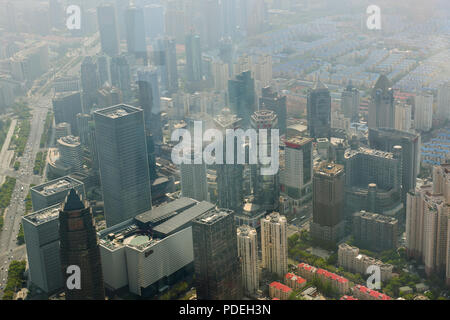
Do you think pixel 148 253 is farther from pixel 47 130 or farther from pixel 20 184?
pixel 47 130

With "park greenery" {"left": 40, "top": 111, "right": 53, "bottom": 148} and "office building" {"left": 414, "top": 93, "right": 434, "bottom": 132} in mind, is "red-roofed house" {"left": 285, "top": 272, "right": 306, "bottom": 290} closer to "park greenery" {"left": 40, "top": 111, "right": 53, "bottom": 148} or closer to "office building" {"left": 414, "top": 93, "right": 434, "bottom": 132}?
"office building" {"left": 414, "top": 93, "right": 434, "bottom": 132}

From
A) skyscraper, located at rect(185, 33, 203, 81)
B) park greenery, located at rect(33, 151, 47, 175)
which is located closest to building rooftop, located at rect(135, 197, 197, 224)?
park greenery, located at rect(33, 151, 47, 175)

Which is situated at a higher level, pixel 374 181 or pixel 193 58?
pixel 193 58

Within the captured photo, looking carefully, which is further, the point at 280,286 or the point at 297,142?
the point at 297,142

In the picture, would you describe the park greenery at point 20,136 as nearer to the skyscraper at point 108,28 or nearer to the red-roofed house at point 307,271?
the skyscraper at point 108,28

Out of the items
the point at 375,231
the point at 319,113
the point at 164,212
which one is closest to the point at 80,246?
the point at 164,212

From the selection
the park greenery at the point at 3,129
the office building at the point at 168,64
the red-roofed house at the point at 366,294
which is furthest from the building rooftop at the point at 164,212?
the office building at the point at 168,64
